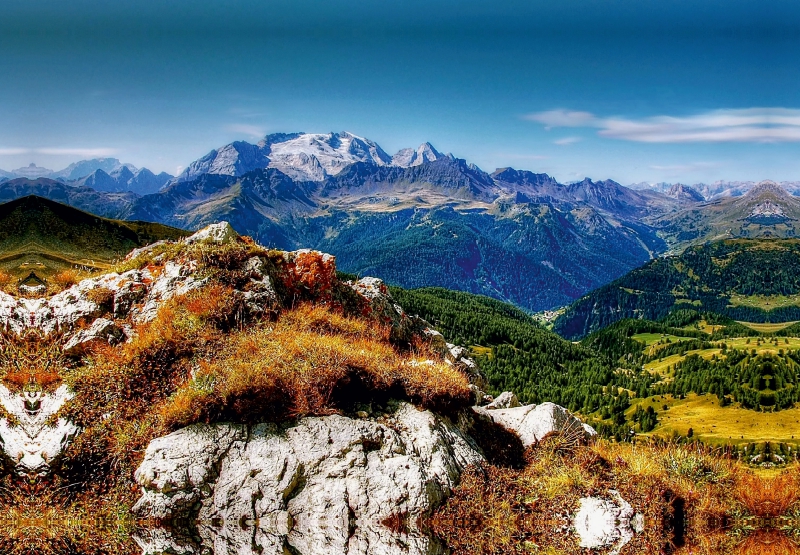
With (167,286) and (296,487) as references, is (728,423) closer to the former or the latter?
(296,487)

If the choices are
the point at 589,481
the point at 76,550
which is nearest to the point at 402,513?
the point at 589,481

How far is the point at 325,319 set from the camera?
1455 cm

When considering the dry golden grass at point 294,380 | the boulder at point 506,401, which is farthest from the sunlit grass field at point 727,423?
the dry golden grass at point 294,380

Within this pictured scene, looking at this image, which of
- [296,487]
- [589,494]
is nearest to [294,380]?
[296,487]

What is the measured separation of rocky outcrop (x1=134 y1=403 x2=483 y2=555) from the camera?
30.6 feet

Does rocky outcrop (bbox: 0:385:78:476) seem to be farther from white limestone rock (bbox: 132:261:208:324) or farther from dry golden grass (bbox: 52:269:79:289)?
dry golden grass (bbox: 52:269:79:289)

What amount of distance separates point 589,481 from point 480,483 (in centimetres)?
246

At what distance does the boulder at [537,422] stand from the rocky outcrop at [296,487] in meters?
3.37

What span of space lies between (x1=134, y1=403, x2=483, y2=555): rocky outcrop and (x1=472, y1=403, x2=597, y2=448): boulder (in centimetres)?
337

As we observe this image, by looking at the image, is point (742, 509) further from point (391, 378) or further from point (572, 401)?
point (572, 401)

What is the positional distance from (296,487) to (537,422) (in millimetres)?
7219

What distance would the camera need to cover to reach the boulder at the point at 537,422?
12625mm

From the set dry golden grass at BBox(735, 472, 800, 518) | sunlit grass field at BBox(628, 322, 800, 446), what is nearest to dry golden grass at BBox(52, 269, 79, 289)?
dry golden grass at BBox(735, 472, 800, 518)

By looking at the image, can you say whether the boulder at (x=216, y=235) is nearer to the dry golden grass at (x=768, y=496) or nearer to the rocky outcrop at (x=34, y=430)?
the rocky outcrop at (x=34, y=430)
